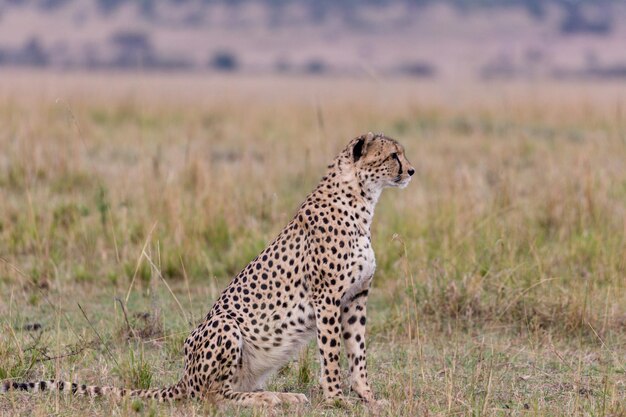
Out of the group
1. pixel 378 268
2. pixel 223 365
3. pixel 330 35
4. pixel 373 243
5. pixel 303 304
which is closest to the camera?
pixel 223 365

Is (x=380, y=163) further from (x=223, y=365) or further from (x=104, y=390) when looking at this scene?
(x=104, y=390)

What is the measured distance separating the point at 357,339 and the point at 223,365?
531 millimetres

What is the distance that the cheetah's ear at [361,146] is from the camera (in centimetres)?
385

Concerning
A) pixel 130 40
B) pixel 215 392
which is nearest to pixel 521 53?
pixel 130 40

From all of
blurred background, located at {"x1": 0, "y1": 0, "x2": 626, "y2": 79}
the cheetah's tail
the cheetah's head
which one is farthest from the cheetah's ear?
blurred background, located at {"x1": 0, "y1": 0, "x2": 626, "y2": 79}

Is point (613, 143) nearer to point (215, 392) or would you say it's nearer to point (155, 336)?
point (155, 336)

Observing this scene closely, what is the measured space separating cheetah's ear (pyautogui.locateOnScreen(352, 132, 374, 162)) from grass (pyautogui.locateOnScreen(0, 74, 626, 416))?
1.25 feet

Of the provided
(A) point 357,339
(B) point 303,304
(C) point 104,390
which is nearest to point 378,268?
(A) point 357,339

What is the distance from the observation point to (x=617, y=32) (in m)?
75.1

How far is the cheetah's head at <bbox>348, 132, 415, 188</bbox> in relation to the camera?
3846 mm

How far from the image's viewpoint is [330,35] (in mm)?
70312

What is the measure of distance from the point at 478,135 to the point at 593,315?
7294 mm

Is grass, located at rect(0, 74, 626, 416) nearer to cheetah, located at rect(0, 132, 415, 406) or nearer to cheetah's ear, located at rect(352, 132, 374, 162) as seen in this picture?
cheetah, located at rect(0, 132, 415, 406)

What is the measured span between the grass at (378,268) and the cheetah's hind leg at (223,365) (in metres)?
0.06
